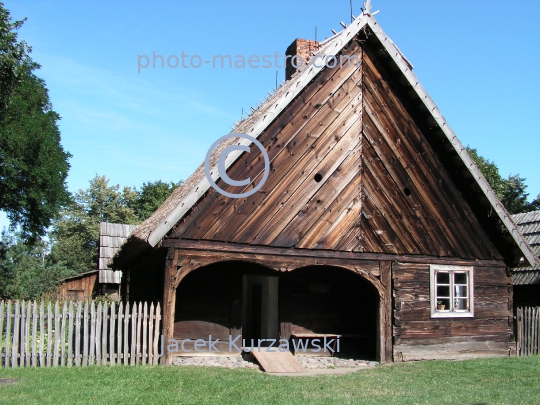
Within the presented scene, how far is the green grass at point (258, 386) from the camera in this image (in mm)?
9641

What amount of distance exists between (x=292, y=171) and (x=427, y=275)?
15.4 feet

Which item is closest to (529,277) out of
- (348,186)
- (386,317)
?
(386,317)

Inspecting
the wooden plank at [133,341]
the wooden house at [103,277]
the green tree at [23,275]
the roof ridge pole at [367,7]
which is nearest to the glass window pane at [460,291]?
the roof ridge pole at [367,7]

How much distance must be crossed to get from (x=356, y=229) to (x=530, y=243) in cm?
1073

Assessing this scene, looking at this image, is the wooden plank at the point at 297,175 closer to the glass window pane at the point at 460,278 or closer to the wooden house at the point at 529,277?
the glass window pane at the point at 460,278

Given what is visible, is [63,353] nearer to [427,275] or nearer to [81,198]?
[427,275]

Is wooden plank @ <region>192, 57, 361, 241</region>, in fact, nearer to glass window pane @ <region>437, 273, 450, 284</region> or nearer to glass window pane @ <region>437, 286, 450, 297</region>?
glass window pane @ <region>437, 273, 450, 284</region>

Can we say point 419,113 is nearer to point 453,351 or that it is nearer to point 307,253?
point 307,253

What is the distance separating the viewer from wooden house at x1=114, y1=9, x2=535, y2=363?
544 inches

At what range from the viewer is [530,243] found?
22219 millimetres

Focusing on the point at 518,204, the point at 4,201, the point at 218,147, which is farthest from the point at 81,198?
the point at 218,147

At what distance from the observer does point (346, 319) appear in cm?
1655

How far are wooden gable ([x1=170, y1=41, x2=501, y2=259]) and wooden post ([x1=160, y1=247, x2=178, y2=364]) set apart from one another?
592 mm

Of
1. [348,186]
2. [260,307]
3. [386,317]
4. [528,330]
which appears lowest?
[528,330]
